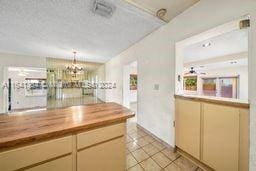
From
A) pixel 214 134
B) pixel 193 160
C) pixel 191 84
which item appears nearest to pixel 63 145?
pixel 214 134

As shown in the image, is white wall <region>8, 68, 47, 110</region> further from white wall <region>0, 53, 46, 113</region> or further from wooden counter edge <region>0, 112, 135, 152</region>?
wooden counter edge <region>0, 112, 135, 152</region>

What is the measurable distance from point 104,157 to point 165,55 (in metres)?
2.08

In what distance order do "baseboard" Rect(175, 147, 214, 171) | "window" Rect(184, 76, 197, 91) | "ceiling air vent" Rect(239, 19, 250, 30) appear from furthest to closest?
"window" Rect(184, 76, 197, 91) → "baseboard" Rect(175, 147, 214, 171) → "ceiling air vent" Rect(239, 19, 250, 30)

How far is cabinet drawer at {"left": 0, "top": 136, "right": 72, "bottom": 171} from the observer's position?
71cm

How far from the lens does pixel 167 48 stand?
234 centimetres

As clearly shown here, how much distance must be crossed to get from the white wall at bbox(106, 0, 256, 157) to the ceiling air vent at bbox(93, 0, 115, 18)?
115 centimetres

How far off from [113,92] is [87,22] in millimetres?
3592

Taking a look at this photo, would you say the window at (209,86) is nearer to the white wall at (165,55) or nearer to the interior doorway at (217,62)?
the interior doorway at (217,62)

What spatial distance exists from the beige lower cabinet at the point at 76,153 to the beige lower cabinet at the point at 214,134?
1208 millimetres

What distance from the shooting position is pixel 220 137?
4.88ft

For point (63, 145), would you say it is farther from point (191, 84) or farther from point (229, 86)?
point (191, 84)

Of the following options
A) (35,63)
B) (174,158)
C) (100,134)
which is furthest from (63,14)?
(35,63)

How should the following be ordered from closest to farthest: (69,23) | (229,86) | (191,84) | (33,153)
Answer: (33,153)
(69,23)
(229,86)
(191,84)

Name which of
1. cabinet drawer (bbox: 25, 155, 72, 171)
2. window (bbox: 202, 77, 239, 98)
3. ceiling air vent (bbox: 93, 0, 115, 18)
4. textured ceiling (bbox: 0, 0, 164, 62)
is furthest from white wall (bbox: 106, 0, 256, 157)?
window (bbox: 202, 77, 239, 98)
